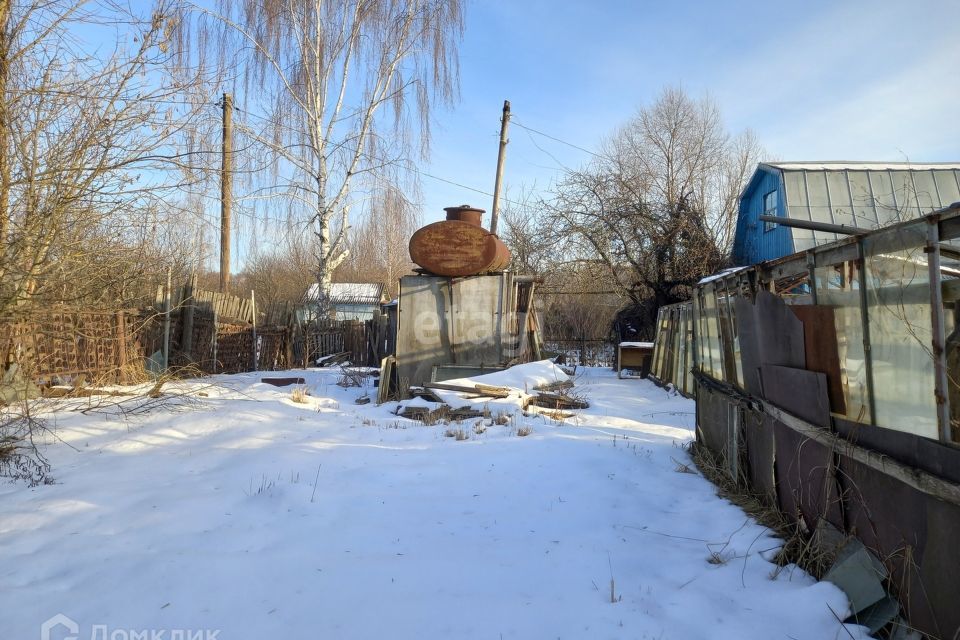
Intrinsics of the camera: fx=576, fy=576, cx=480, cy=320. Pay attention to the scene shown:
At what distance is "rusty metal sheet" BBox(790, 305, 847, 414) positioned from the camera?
2.93 metres

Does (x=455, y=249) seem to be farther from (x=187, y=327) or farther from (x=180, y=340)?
(x=180, y=340)

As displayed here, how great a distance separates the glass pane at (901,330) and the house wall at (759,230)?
44.0 feet

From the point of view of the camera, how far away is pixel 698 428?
5.87m

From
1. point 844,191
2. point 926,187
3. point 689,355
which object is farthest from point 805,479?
point 926,187

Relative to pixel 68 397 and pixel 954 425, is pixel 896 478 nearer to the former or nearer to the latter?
pixel 954 425

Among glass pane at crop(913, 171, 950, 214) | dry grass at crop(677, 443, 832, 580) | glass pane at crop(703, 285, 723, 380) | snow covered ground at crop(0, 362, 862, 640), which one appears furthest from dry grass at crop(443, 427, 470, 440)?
glass pane at crop(913, 171, 950, 214)

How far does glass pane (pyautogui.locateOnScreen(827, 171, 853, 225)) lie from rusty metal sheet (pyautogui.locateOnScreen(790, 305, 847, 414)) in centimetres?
1429

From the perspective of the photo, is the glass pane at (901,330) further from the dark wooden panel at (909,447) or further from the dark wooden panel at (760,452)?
the dark wooden panel at (760,452)

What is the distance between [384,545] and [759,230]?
55.8 ft

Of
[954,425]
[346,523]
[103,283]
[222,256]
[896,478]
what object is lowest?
[346,523]

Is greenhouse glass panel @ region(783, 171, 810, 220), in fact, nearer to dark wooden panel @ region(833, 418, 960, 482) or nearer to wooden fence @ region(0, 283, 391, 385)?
wooden fence @ region(0, 283, 391, 385)

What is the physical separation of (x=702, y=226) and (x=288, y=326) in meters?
12.6

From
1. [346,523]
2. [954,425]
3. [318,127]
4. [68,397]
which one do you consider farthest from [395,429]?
[318,127]

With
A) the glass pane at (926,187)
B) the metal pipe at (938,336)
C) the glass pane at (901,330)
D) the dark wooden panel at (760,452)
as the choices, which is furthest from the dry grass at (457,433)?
the glass pane at (926,187)
